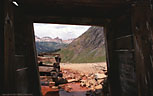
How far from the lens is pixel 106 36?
161 inches

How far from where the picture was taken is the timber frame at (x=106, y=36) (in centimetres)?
232

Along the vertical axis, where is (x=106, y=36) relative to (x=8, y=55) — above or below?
above

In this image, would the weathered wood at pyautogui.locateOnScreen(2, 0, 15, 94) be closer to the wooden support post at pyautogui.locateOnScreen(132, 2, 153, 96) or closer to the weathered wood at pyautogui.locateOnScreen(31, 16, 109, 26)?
the weathered wood at pyautogui.locateOnScreen(31, 16, 109, 26)

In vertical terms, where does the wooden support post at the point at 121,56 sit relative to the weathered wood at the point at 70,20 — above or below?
below

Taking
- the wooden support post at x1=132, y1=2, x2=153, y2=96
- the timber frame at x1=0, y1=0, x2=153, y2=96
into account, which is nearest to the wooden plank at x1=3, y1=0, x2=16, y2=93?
the timber frame at x1=0, y1=0, x2=153, y2=96

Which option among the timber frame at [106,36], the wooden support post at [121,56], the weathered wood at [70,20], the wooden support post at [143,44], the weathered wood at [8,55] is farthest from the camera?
the weathered wood at [70,20]

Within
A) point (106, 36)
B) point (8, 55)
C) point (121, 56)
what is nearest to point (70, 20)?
point (106, 36)

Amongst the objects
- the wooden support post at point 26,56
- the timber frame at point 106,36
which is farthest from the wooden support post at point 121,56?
the wooden support post at point 26,56

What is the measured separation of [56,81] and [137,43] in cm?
712

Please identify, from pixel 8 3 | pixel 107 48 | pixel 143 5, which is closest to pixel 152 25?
pixel 143 5

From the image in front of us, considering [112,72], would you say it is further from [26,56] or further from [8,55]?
[8,55]

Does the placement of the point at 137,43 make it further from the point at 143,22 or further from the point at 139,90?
the point at 139,90

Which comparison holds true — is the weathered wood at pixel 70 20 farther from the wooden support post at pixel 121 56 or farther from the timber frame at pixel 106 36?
the wooden support post at pixel 121 56

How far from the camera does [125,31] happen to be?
3344 mm
